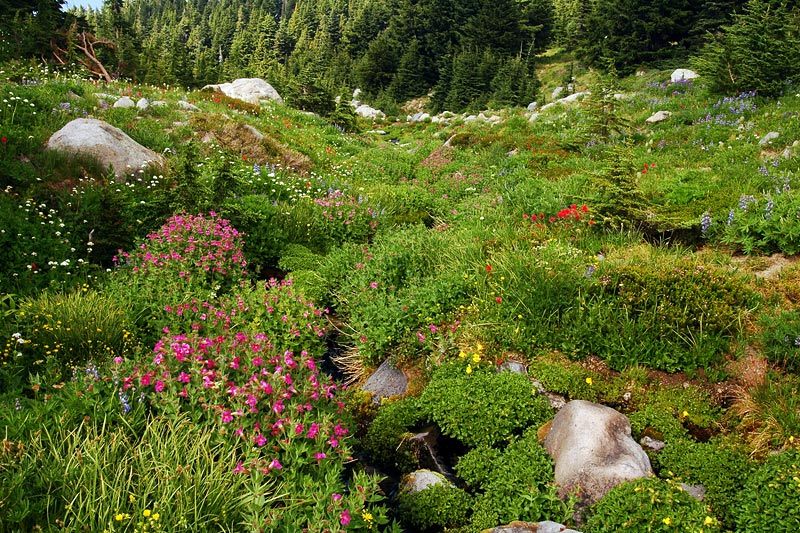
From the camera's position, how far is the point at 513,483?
4.10m

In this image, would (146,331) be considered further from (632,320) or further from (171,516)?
(632,320)

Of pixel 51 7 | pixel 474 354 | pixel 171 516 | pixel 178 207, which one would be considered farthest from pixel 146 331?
pixel 51 7

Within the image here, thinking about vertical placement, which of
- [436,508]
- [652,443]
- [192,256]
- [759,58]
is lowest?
[436,508]

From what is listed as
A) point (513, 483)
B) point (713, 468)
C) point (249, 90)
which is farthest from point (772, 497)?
point (249, 90)

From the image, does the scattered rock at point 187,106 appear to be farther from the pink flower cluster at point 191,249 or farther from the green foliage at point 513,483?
the green foliage at point 513,483

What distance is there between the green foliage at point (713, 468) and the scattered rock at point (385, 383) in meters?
2.87

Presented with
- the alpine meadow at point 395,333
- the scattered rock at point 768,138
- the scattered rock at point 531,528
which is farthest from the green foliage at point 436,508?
the scattered rock at point 768,138

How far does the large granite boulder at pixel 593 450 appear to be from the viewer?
3.92m

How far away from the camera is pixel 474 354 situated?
536 cm

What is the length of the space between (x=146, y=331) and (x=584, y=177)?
8758mm

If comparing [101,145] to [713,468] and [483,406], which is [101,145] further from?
[713,468]

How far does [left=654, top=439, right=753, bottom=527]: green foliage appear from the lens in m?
3.72

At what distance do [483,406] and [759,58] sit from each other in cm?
1469

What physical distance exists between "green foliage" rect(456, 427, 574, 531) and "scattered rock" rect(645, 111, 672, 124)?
13.3 m
